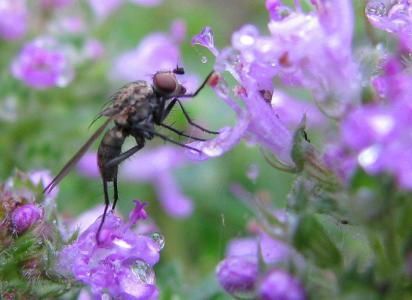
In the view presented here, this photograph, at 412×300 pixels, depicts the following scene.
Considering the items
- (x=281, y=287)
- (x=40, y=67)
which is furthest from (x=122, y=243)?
(x=40, y=67)

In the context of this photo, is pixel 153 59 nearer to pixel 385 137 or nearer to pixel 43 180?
pixel 43 180

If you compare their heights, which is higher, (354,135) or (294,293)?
(354,135)

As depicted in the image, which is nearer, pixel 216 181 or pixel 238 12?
pixel 216 181

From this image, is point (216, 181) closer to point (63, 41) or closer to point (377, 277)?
point (63, 41)

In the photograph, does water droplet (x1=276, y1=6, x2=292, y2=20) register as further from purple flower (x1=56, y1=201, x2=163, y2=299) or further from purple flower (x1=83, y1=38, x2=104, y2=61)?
purple flower (x1=83, y1=38, x2=104, y2=61)


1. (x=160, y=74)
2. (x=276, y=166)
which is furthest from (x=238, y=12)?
(x=276, y=166)

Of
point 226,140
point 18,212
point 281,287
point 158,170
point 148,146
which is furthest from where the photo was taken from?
point 148,146

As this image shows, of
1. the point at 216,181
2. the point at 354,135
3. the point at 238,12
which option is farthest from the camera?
the point at 238,12
